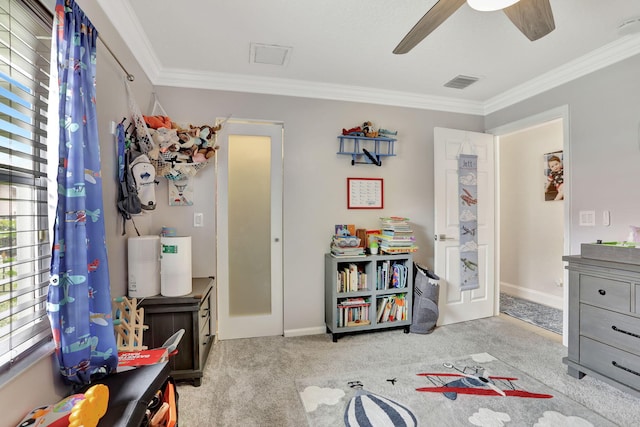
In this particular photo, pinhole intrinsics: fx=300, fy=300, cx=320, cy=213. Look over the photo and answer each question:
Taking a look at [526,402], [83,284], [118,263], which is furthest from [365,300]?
[83,284]

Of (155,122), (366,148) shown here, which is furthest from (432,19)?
(155,122)

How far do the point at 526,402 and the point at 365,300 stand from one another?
4.65 feet

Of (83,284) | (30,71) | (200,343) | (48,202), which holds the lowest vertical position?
(200,343)

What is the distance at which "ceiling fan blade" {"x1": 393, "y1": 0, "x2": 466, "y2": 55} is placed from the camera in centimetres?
143

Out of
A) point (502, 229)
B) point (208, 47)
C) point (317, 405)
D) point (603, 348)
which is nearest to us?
point (317, 405)

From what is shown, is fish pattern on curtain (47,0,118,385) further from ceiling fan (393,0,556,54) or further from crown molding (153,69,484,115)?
ceiling fan (393,0,556,54)

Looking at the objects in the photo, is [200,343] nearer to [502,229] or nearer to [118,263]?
[118,263]

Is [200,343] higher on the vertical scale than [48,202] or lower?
lower

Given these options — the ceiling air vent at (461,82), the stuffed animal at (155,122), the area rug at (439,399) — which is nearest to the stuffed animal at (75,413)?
the area rug at (439,399)

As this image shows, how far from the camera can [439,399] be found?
6.33 ft

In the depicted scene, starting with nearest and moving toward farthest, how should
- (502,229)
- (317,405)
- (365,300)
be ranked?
1. (317,405)
2. (365,300)
3. (502,229)

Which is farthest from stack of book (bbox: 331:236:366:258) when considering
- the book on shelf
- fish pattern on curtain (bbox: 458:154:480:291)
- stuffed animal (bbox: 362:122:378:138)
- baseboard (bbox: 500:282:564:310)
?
baseboard (bbox: 500:282:564:310)

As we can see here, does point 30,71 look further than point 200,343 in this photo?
No

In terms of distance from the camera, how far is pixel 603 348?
80.4 inches
